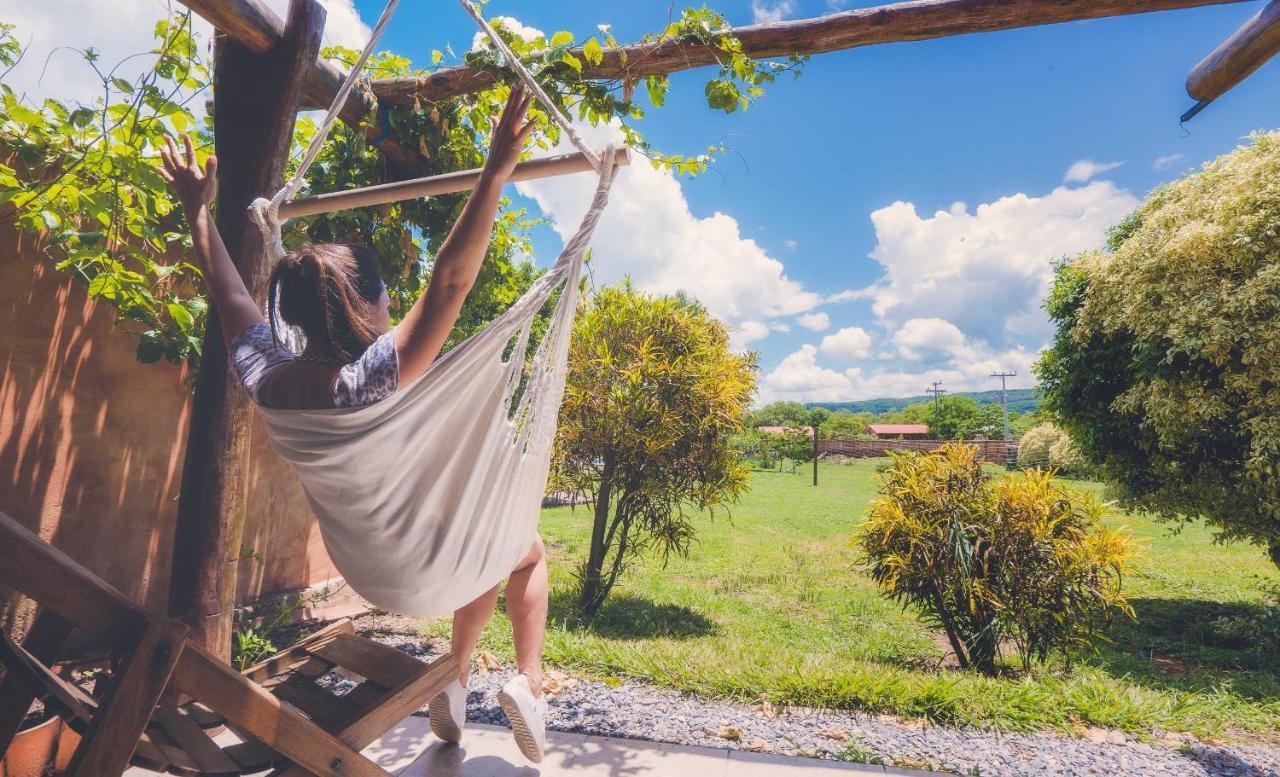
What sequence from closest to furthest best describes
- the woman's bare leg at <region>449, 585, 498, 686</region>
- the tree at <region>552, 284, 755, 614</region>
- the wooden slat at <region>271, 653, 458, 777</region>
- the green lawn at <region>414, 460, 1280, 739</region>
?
the wooden slat at <region>271, 653, 458, 777</region> < the woman's bare leg at <region>449, 585, 498, 686</region> < the green lawn at <region>414, 460, 1280, 739</region> < the tree at <region>552, 284, 755, 614</region>

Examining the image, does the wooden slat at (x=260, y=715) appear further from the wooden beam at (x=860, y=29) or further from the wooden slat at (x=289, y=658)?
the wooden beam at (x=860, y=29)

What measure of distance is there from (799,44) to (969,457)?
7.35ft

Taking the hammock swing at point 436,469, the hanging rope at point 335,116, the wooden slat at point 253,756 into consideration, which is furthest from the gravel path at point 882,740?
the hanging rope at point 335,116

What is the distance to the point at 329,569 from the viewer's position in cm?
356

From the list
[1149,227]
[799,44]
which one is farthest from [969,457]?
[1149,227]

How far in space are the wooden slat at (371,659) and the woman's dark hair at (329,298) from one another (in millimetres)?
825

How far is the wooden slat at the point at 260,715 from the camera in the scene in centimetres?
108

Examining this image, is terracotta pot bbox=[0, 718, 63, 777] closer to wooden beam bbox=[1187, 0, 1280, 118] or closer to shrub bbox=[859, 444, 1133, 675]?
shrub bbox=[859, 444, 1133, 675]

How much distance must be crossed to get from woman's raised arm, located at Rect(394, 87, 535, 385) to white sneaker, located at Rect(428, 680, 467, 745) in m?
1.00

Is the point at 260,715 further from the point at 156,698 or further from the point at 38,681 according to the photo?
the point at 38,681

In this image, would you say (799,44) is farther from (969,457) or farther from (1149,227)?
(1149,227)

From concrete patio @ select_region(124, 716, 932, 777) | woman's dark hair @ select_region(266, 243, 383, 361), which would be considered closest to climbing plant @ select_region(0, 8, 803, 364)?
woman's dark hair @ select_region(266, 243, 383, 361)

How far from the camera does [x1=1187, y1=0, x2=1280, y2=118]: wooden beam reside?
5.41 feet

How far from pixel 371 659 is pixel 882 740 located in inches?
62.4
